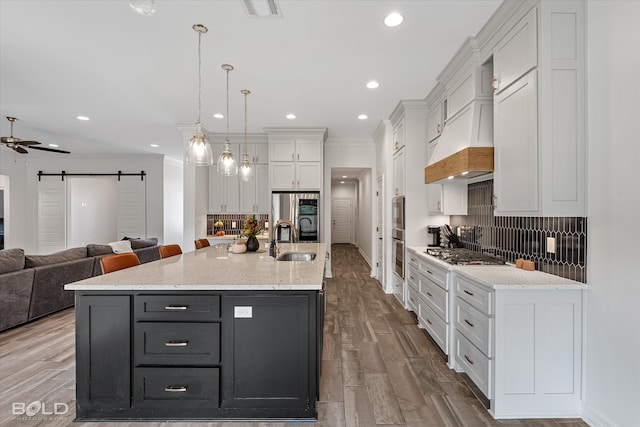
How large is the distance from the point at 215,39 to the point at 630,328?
3468 mm

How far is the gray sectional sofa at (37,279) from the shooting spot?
3.25 metres

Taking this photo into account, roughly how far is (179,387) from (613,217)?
2728 millimetres

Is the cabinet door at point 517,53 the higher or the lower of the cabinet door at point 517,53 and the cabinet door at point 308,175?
the higher

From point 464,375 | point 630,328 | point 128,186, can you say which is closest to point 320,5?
point 630,328

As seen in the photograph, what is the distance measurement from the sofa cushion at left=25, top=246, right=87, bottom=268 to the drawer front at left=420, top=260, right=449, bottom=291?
14.3ft

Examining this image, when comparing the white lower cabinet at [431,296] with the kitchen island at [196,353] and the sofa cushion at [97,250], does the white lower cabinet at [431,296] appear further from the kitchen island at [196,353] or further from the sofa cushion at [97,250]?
the sofa cushion at [97,250]

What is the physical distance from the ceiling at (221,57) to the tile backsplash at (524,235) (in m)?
1.54

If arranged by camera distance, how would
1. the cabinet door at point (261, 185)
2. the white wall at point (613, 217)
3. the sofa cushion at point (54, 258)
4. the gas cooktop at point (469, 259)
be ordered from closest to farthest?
the white wall at point (613, 217)
the gas cooktop at point (469, 259)
the sofa cushion at point (54, 258)
the cabinet door at point (261, 185)

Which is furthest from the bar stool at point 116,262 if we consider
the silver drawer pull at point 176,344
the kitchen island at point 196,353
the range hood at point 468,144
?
the range hood at point 468,144

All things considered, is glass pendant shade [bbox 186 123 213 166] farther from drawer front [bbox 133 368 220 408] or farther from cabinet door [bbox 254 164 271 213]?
cabinet door [bbox 254 164 271 213]

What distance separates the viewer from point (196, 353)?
187cm

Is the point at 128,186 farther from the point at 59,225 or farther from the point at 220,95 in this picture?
the point at 220,95

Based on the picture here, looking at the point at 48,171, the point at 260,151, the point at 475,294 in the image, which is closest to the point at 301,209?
the point at 260,151

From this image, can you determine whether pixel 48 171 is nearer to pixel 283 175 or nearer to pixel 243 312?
pixel 283 175
